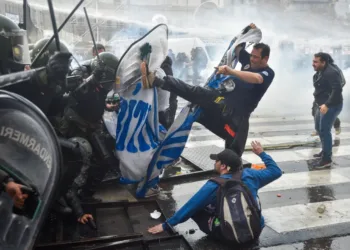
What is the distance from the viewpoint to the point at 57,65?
2941 millimetres

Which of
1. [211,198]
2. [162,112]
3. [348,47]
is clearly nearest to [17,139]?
[211,198]

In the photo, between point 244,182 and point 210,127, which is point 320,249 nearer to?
point 244,182

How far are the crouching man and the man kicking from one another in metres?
A: 0.71

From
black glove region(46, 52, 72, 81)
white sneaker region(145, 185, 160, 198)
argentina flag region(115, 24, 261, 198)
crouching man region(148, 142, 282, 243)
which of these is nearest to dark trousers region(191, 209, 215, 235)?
crouching man region(148, 142, 282, 243)

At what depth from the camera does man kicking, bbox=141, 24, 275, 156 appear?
398cm

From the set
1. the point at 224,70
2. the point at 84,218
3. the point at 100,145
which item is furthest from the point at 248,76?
the point at 84,218

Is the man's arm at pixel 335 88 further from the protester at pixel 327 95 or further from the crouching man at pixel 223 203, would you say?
the crouching man at pixel 223 203

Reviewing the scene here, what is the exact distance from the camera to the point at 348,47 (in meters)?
26.1

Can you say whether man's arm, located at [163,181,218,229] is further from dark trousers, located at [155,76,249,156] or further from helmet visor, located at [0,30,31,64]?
helmet visor, located at [0,30,31,64]

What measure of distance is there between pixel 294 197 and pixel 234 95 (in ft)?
5.39

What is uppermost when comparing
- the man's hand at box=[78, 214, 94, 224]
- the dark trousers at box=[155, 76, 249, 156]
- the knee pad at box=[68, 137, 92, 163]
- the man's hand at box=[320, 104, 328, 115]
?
the dark trousers at box=[155, 76, 249, 156]

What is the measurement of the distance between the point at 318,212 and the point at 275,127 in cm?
534

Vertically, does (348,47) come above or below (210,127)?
below

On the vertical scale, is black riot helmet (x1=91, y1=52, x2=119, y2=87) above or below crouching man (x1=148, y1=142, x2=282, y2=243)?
above
